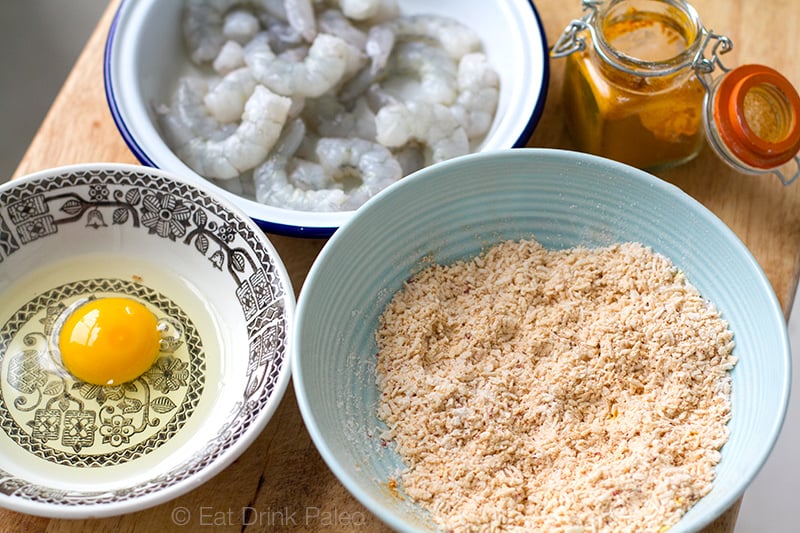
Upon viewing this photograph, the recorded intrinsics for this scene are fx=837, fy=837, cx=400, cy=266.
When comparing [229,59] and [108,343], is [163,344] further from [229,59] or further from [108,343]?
[229,59]

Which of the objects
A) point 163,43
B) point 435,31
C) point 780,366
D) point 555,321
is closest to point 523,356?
point 555,321

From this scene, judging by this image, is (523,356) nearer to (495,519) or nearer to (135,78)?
(495,519)

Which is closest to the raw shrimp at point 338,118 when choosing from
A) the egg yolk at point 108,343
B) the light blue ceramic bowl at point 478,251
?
the light blue ceramic bowl at point 478,251

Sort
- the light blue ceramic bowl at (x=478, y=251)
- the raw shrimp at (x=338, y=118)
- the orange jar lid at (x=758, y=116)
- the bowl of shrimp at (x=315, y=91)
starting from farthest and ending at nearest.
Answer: the raw shrimp at (x=338, y=118) < the bowl of shrimp at (x=315, y=91) < the orange jar lid at (x=758, y=116) < the light blue ceramic bowl at (x=478, y=251)

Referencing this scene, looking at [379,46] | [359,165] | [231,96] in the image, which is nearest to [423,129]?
[359,165]

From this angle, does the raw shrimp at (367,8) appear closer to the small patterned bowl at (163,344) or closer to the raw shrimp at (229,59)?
the raw shrimp at (229,59)

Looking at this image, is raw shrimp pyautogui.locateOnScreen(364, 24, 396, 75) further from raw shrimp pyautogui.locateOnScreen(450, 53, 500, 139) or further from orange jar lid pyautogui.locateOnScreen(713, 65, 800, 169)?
orange jar lid pyautogui.locateOnScreen(713, 65, 800, 169)
